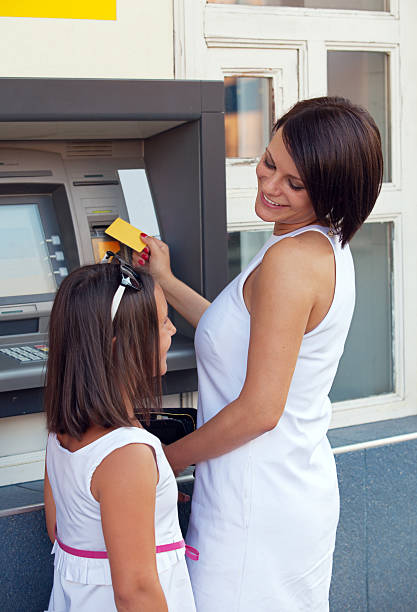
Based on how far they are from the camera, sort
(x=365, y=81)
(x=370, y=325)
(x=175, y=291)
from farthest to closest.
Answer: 1. (x=370, y=325)
2. (x=365, y=81)
3. (x=175, y=291)

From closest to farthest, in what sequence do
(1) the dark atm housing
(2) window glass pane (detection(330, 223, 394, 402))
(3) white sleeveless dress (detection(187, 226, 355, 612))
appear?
(3) white sleeveless dress (detection(187, 226, 355, 612)), (1) the dark atm housing, (2) window glass pane (detection(330, 223, 394, 402))

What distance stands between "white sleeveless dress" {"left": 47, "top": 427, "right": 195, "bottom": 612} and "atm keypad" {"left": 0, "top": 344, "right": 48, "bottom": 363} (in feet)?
2.02

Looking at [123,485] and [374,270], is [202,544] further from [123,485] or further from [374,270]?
[374,270]

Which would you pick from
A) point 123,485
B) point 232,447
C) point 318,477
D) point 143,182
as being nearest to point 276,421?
point 232,447

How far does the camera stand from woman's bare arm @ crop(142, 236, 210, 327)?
2.12 meters

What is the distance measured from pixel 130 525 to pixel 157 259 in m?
1.03

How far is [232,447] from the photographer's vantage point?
64.6 inches

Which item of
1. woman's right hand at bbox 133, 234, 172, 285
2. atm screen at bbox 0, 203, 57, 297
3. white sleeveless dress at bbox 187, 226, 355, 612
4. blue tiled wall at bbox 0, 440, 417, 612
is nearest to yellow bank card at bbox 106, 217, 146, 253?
woman's right hand at bbox 133, 234, 172, 285

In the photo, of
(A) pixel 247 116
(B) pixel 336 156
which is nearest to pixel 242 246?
(A) pixel 247 116

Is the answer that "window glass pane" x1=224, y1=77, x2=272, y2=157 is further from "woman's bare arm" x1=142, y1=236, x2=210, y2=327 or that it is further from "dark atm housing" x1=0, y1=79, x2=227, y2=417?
"woman's bare arm" x1=142, y1=236, x2=210, y2=327

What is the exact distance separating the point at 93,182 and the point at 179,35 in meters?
0.58

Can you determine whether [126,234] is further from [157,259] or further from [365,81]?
[365,81]

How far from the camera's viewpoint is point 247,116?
2914 millimetres

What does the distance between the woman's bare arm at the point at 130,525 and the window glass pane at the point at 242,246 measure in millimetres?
1614
